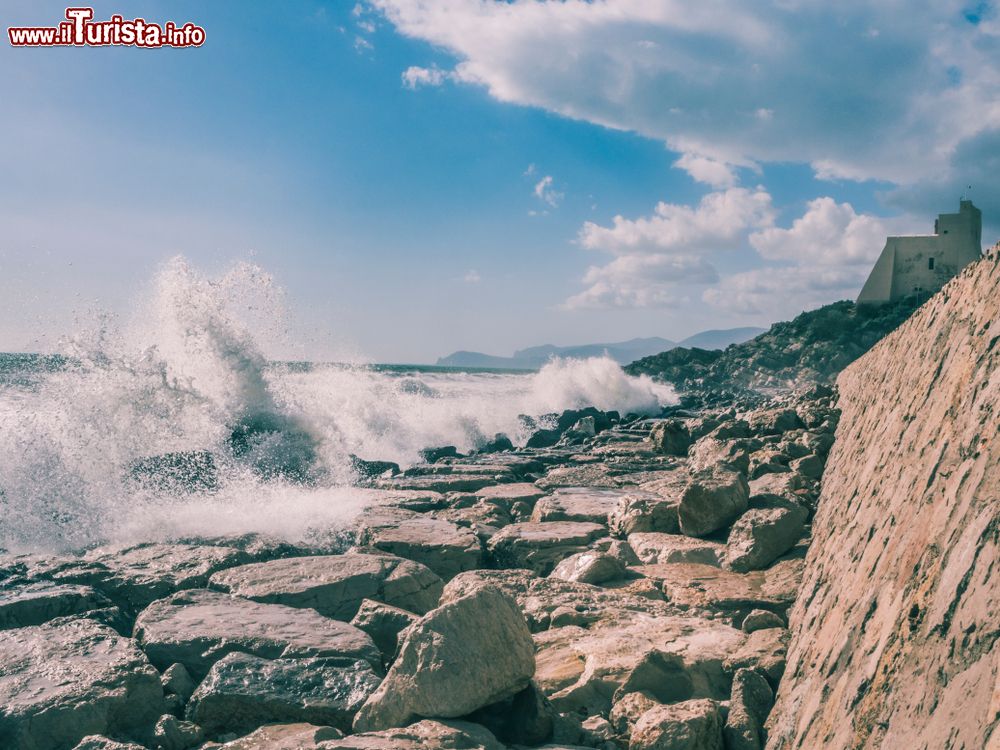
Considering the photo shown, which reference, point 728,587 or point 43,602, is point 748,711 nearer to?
point 728,587

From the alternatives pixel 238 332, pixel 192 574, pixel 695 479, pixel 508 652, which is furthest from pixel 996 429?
pixel 238 332

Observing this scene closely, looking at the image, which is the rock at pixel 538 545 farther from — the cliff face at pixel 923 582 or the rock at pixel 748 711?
the rock at pixel 748 711

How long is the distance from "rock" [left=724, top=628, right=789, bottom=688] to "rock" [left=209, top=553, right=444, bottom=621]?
1.87m

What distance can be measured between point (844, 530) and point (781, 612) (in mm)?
783

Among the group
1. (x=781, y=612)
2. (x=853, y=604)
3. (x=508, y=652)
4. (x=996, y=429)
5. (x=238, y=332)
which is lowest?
(x=781, y=612)

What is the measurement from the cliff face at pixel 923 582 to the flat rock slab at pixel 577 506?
2839mm

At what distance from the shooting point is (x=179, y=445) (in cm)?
1031

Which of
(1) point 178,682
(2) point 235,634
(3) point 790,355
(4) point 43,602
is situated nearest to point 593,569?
(2) point 235,634

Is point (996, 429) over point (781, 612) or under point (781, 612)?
over

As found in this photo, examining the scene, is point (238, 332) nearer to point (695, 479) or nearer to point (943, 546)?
point (695, 479)

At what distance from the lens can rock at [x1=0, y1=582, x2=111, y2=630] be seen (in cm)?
360

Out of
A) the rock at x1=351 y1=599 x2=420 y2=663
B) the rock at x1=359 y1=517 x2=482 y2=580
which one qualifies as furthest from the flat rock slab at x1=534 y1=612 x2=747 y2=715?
the rock at x1=359 y1=517 x2=482 y2=580

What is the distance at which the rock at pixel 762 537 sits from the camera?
4230 millimetres

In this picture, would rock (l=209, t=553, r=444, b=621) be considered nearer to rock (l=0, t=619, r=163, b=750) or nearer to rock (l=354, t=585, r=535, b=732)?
rock (l=0, t=619, r=163, b=750)
